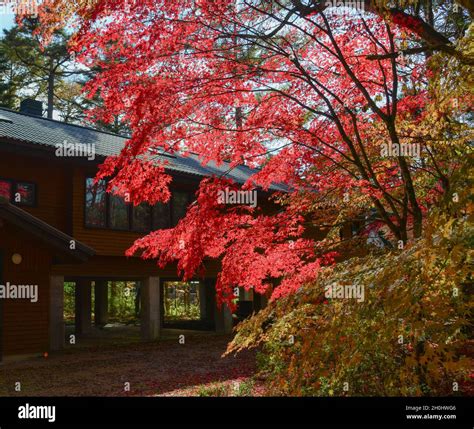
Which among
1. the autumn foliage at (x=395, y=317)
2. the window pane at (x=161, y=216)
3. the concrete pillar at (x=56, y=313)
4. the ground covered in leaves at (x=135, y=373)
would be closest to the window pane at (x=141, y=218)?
the window pane at (x=161, y=216)

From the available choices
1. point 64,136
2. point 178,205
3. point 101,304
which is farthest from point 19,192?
point 101,304

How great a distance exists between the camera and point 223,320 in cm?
2181

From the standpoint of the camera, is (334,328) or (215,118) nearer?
(334,328)

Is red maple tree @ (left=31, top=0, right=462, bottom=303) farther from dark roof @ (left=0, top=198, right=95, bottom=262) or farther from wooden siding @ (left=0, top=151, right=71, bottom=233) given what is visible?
wooden siding @ (left=0, top=151, right=71, bottom=233)

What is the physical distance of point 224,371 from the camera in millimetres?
11672

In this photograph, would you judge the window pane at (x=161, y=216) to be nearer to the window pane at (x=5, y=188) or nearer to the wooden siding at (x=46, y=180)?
the wooden siding at (x=46, y=180)

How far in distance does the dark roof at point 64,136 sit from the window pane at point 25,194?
1491 mm

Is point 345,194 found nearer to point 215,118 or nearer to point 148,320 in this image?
point 215,118

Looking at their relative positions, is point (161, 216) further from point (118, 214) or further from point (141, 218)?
point (118, 214)

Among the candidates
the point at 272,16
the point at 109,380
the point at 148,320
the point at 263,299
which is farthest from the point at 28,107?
the point at 272,16

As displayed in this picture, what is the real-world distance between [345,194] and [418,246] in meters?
6.35

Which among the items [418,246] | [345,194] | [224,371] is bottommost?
[224,371]

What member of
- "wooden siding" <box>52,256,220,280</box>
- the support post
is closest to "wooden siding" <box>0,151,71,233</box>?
"wooden siding" <box>52,256,220,280</box>

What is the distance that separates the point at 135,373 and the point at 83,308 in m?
11.9
